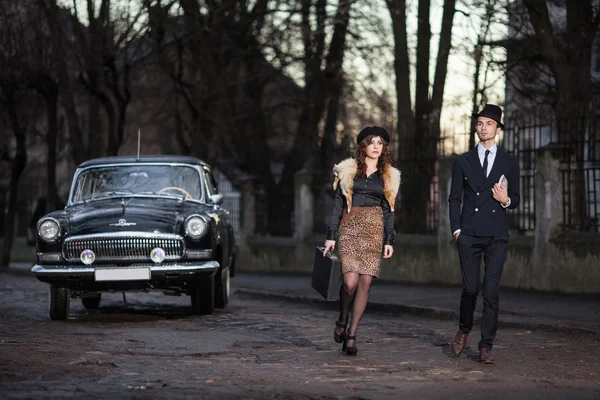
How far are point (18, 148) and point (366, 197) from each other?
2261 cm

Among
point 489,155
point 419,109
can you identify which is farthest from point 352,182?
point 419,109

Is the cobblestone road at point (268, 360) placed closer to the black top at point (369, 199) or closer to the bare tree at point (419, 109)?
the black top at point (369, 199)

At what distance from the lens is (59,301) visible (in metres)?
13.3

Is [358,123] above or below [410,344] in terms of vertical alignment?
A: above

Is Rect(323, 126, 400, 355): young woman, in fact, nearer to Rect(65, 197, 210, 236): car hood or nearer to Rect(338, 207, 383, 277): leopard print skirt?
Rect(338, 207, 383, 277): leopard print skirt

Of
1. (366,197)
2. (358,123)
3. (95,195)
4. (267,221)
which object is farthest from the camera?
(358,123)

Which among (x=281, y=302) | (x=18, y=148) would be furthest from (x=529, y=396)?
(x=18, y=148)

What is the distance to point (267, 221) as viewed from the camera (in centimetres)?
2597

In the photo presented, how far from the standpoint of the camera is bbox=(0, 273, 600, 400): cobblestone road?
7598mm

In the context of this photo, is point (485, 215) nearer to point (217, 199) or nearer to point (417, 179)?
point (217, 199)

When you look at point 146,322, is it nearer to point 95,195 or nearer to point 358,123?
point 95,195

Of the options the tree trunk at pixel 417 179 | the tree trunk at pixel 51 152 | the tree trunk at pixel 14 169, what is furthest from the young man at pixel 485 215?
the tree trunk at pixel 14 169

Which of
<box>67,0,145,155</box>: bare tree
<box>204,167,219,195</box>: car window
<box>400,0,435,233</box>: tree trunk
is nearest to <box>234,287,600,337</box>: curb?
<box>204,167,219,195</box>: car window

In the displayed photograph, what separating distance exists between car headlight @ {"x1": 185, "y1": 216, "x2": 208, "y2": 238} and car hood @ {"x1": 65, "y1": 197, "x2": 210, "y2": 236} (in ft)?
0.26
